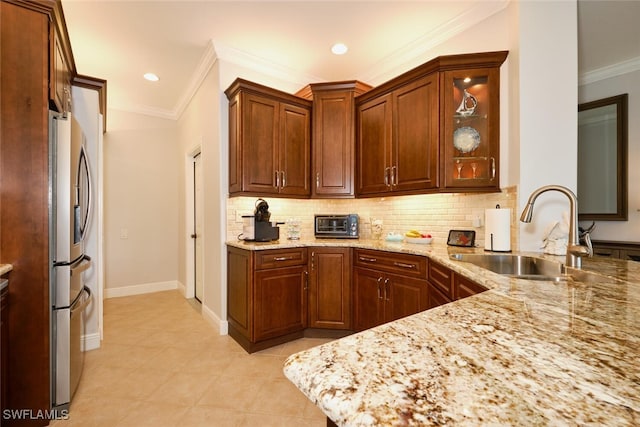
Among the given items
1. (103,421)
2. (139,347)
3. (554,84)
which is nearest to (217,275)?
(139,347)

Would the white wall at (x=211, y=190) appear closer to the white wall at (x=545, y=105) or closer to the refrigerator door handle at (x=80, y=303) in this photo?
the refrigerator door handle at (x=80, y=303)

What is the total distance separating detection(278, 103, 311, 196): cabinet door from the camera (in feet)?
9.79

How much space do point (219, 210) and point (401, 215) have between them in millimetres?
1920

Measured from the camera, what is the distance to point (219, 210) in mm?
2955

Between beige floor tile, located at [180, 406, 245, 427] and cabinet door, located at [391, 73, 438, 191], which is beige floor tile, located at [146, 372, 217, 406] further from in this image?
cabinet door, located at [391, 73, 438, 191]

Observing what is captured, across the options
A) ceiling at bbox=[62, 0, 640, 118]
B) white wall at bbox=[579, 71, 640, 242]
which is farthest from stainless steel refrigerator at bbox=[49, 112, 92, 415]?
white wall at bbox=[579, 71, 640, 242]

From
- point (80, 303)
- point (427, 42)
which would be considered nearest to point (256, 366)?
point (80, 303)

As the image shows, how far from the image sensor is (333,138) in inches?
123

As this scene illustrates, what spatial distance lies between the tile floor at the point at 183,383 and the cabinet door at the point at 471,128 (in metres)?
2.02

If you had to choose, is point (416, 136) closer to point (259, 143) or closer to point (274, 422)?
point (259, 143)

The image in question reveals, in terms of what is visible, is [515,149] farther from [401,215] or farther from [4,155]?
[4,155]

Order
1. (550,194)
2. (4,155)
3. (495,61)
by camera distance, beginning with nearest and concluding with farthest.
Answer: (4,155) → (550,194) → (495,61)

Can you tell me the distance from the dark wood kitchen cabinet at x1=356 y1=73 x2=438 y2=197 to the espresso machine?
1023 millimetres

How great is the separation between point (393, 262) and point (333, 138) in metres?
1.50
